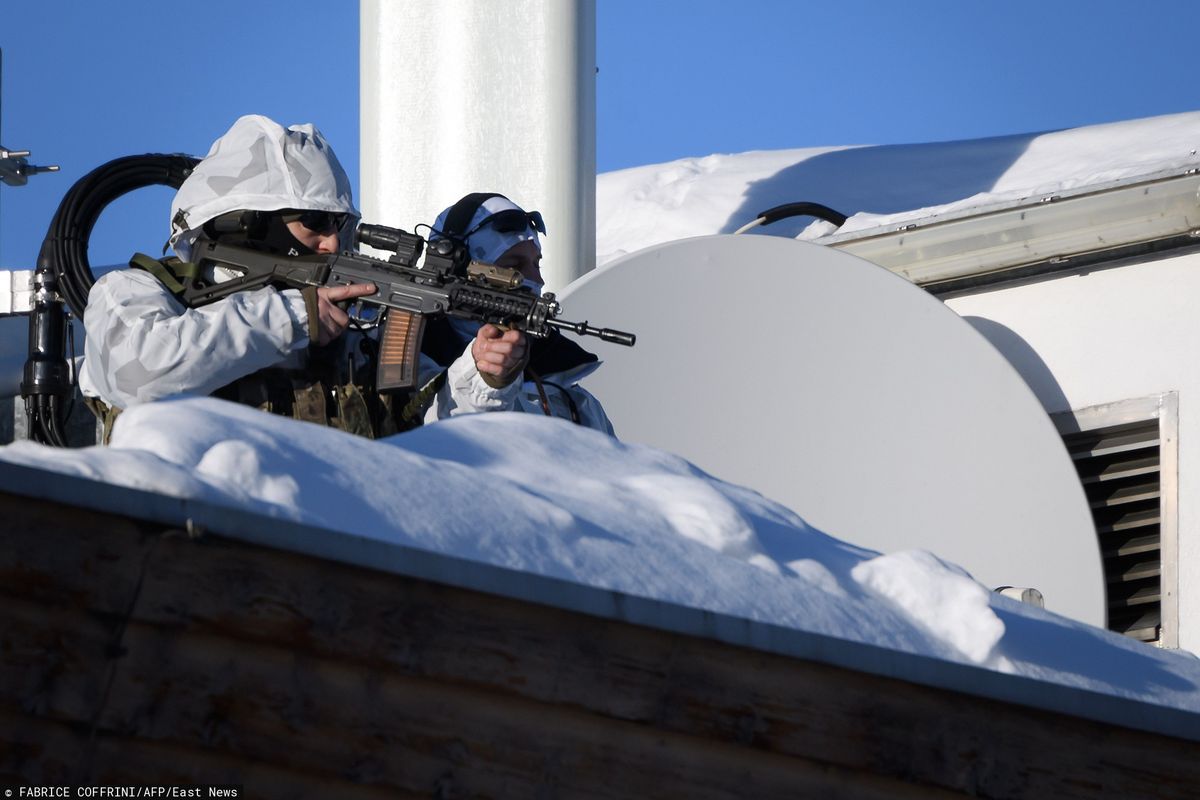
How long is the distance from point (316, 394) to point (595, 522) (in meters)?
1.47

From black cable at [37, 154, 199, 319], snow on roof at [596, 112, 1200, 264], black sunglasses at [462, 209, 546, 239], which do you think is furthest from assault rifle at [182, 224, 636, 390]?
snow on roof at [596, 112, 1200, 264]

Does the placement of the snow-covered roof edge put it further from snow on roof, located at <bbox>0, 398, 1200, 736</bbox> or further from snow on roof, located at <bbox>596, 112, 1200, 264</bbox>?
snow on roof, located at <bbox>596, 112, 1200, 264</bbox>

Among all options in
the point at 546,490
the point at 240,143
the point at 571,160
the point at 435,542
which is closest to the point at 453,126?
the point at 571,160

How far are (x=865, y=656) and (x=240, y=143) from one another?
240 cm

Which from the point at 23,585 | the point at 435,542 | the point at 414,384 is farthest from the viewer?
the point at 414,384

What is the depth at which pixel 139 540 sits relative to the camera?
6.81 feet

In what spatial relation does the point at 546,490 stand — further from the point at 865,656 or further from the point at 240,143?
the point at 240,143

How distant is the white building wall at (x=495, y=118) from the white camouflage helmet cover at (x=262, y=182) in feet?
6.09

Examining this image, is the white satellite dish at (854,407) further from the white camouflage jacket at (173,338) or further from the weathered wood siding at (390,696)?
the weathered wood siding at (390,696)

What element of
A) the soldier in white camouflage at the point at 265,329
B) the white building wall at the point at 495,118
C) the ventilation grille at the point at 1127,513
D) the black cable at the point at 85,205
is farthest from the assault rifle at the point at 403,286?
the ventilation grille at the point at 1127,513

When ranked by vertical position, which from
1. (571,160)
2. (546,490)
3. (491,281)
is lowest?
(546,490)

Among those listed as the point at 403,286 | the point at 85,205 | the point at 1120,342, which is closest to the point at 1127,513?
the point at 1120,342

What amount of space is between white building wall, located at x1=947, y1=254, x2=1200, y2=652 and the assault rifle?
217cm

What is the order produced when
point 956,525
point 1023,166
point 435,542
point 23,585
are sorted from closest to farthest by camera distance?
point 23,585
point 435,542
point 956,525
point 1023,166
